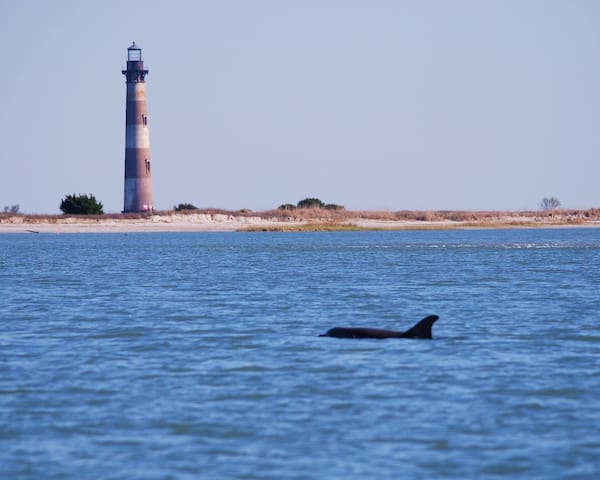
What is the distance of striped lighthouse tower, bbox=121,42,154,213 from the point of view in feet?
405

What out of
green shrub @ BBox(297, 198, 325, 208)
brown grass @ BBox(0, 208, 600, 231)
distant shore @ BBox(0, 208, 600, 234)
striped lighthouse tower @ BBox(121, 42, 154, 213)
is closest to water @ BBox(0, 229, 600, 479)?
striped lighthouse tower @ BBox(121, 42, 154, 213)

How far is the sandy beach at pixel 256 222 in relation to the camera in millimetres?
139000

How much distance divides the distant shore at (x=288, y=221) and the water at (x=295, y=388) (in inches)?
3973

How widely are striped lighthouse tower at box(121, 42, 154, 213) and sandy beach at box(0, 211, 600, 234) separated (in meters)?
4.49

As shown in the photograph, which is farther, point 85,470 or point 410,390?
point 410,390

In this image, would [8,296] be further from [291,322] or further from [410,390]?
[410,390]

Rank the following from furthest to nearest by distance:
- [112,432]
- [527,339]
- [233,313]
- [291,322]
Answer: [233,313]
[291,322]
[527,339]
[112,432]

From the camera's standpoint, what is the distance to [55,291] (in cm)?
4331

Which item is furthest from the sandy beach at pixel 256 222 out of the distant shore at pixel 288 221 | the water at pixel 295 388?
the water at pixel 295 388

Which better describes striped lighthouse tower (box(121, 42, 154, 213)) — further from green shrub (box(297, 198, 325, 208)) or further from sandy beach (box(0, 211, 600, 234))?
green shrub (box(297, 198, 325, 208))

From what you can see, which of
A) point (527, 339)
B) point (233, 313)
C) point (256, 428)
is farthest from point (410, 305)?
point (256, 428)

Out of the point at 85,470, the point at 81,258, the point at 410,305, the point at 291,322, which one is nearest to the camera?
the point at 85,470

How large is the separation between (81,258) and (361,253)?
19.5 m

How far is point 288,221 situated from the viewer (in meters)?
158
